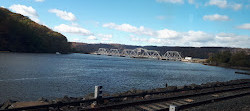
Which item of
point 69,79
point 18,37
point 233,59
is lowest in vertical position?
point 69,79

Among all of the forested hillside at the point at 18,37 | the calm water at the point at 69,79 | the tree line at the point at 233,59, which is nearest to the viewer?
the calm water at the point at 69,79

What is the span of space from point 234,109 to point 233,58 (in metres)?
127

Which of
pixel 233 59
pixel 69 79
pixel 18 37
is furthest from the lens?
pixel 233 59

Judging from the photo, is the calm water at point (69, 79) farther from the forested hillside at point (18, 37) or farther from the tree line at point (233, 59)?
the tree line at point (233, 59)

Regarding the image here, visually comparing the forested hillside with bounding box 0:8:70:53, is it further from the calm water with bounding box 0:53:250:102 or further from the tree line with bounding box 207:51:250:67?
the tree line with bounding box 207:51:250:67

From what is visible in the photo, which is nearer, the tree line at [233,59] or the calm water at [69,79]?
the calm water at [69,79]

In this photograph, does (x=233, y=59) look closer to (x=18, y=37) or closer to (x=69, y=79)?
(x=69, y=79)

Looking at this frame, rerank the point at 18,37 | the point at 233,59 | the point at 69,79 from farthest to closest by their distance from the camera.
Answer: the point at 233,59
the point at 18,37
the point at 69,79

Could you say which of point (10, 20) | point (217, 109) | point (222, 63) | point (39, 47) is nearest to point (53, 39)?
point (39, 47)

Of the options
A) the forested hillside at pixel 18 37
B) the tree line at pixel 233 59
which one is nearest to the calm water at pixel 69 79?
the forested hillside at pixel 18 37

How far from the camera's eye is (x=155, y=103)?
12.9m

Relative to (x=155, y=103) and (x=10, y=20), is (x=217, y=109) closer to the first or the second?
(x=155, y=103)

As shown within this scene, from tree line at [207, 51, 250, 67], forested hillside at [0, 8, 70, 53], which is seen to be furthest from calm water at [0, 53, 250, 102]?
tree line at [207, 51, 250, 67]

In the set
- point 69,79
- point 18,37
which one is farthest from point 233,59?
point 18,37
